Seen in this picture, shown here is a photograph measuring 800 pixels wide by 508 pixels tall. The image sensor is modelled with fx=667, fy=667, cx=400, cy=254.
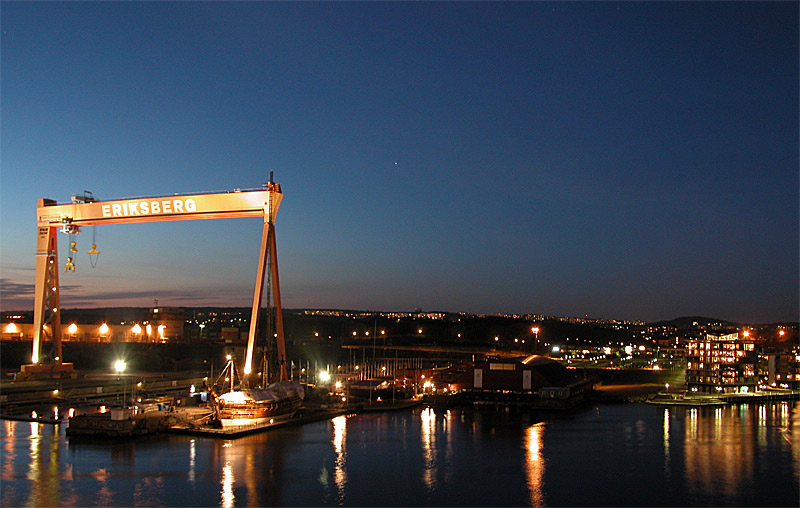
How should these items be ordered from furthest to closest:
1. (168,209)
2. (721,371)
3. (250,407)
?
(721,371)
(168,209)
(250,407)

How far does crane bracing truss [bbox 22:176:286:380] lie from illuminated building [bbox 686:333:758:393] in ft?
76.0

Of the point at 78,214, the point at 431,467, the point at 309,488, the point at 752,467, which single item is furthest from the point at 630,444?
the point at 78,214

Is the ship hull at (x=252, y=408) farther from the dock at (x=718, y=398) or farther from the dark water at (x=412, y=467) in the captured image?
the dock at (x=718, y=398)

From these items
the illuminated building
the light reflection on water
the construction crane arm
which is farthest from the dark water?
the illuminated building

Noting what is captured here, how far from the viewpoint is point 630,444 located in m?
19.0

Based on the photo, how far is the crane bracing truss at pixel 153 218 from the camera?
18719 mm

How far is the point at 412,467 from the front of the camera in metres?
15.3

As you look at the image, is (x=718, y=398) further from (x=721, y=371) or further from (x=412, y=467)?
(x=412, y=467)

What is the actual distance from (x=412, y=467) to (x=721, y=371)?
2676 cm

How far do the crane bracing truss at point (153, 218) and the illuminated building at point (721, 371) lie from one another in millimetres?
23159

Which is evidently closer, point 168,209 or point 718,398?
point 168,209

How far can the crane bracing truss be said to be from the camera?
18.7m

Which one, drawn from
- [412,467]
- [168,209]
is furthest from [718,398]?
[168,209]

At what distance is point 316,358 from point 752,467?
1510 inches
